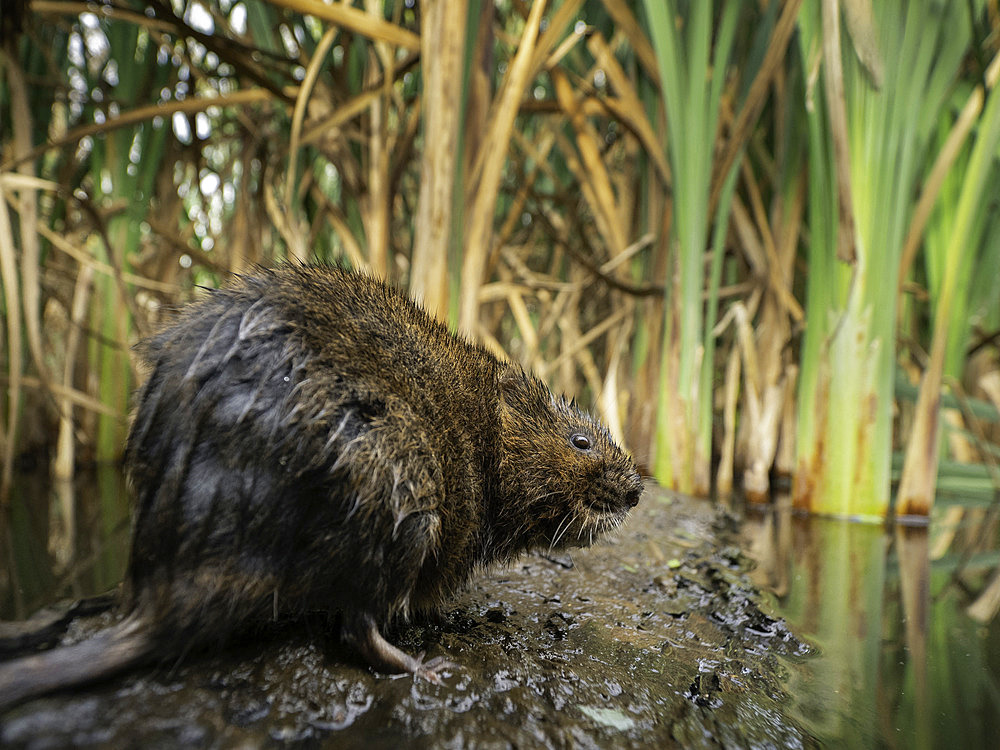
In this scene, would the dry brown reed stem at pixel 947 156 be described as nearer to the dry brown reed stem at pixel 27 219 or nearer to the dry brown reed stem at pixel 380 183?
the dry brown reed stem at pixel 380 183

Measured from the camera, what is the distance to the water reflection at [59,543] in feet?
5.15

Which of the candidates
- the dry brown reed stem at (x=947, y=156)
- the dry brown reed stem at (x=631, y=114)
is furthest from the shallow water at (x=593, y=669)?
the dry brown reed stem at (x=631, y=114)

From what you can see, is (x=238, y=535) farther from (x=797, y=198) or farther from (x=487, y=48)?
(x=797, y=198)

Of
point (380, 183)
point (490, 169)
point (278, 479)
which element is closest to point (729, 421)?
point (490, 169)

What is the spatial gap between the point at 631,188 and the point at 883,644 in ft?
10.4

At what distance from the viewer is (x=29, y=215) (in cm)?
268

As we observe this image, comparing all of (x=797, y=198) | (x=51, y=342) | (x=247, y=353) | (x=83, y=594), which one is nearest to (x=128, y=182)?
(x=51, y=342)

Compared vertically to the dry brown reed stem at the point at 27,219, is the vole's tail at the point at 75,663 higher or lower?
lower

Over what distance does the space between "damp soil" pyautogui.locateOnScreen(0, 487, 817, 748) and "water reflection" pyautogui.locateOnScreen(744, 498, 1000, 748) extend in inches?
3.1

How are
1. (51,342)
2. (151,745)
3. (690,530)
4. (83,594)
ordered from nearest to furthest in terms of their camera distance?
(151,745) → (83,594) → (690,530) → (51,342)

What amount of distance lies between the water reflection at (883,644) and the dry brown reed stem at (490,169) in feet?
4.86

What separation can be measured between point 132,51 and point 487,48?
221 cm

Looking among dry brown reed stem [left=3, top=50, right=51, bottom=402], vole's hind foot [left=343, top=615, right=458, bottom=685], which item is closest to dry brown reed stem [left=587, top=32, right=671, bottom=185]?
dry brown reed stem [left=3, top=50, right=51, bottom=402]

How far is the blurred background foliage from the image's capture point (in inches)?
103
